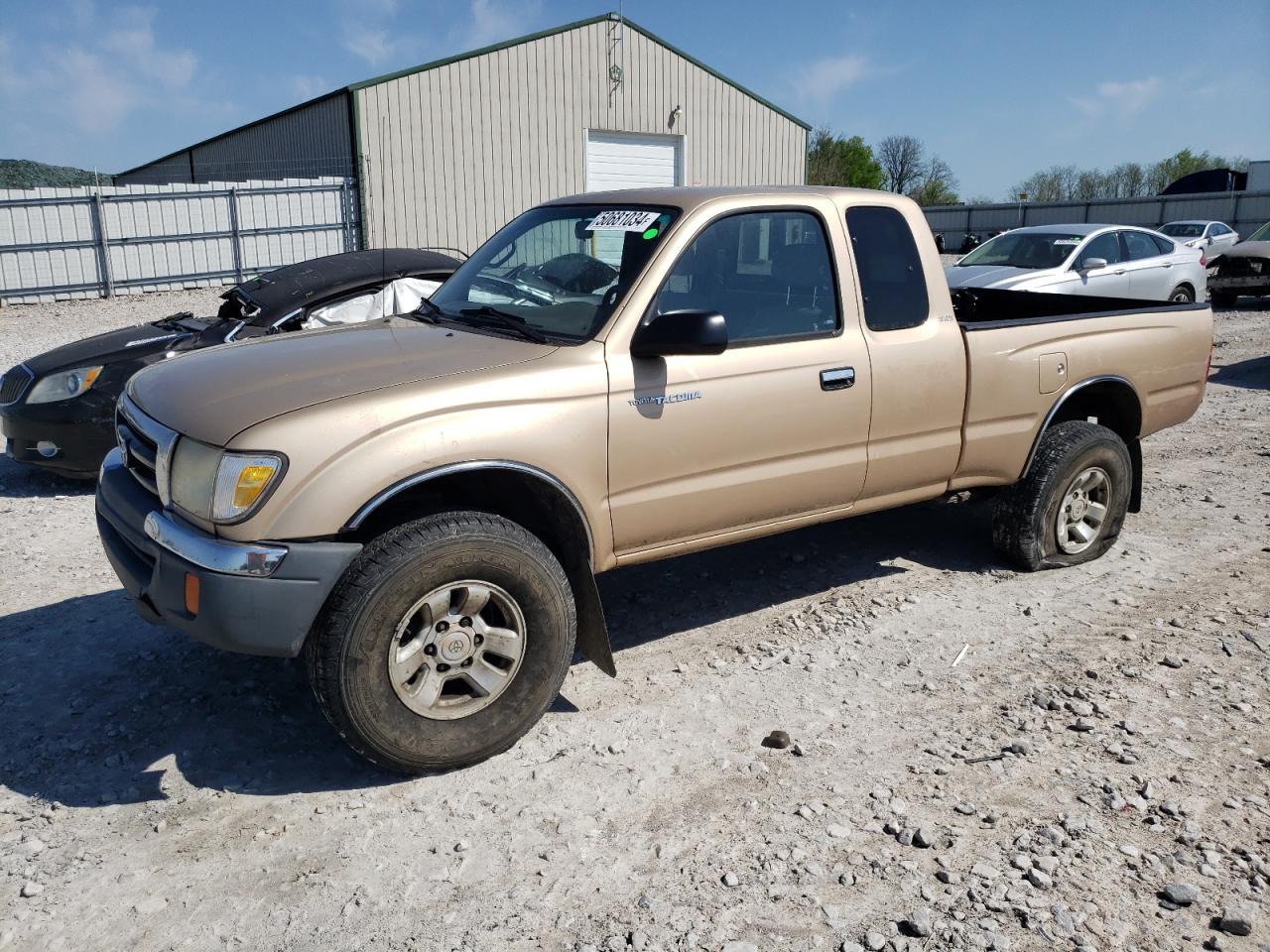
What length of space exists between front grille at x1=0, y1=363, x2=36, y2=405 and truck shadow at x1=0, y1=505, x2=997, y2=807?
96.6 inches

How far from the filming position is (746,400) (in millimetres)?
4102

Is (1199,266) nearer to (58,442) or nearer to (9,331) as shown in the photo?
(58,442)

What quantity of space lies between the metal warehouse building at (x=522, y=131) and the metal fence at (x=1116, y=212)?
10.9m

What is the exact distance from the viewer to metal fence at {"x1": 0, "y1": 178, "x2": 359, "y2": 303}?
1823 centimetres

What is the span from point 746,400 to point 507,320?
101cm

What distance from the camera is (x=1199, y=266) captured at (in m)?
14.6

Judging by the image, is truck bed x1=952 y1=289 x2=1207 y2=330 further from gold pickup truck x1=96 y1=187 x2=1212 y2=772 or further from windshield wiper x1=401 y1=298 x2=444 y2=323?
windshield wiper x1=401 y1=298 x2=444 y2=323

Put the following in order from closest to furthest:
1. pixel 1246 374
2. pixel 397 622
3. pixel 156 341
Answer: pixel 397 622
pixel 156 341
pixel 1246 374

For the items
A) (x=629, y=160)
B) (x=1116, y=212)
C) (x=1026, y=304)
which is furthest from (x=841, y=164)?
(x=1026, y=304)

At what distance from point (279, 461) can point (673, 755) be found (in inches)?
67.3

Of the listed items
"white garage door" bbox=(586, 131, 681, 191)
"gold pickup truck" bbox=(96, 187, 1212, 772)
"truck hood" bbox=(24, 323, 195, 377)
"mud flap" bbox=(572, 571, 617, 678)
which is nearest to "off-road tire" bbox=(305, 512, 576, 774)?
"gold pickup truck" bbox=(96, 187, 1212, 772)

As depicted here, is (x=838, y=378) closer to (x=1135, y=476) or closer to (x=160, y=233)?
(x=1135, y=476)

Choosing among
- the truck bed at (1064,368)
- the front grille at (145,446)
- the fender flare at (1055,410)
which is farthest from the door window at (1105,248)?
the front grille at (145,446)

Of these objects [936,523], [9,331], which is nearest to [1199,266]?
[936,523]
